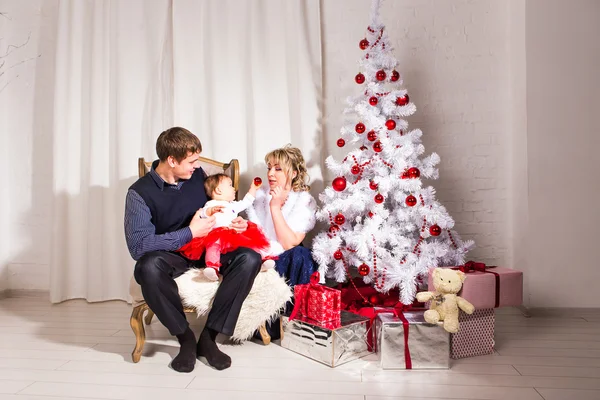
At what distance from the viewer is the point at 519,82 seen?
3.09 metres

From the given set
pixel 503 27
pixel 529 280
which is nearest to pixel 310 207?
pixel 529 280

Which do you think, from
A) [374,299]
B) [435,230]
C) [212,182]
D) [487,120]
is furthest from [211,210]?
[487,120]

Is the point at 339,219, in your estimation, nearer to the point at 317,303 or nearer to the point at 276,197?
the point at 276,197

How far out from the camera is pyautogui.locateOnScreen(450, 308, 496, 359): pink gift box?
234cm

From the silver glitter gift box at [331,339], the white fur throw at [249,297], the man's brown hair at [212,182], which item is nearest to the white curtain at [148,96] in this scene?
the man's brown hair at [212,182]

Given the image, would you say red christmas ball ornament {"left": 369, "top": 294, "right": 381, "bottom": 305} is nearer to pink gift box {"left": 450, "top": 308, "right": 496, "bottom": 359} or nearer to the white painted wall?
pink gift box {"left": 450, "top": 308, "right": 496, "bottom": 359}

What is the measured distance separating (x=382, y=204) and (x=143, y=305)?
4.27ft

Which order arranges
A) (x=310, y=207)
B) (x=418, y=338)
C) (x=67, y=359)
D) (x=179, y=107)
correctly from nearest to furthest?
(x=418, y=338), (x=67, y=359), (x=310, y=207), (x=179, y=107)

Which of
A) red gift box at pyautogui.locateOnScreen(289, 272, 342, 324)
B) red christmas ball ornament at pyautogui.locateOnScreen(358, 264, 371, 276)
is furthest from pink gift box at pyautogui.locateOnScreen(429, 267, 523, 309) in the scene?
red gift box at pyautogui.locateOnScreen(289, 272, 342, 324)

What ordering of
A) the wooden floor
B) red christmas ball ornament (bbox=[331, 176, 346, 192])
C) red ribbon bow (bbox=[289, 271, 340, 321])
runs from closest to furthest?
the wooden floor < red ribbon bow (bbox=[289, 271, 340, 321]) < red christmas ball ornament (bbox=[331, 176, 346, 192])

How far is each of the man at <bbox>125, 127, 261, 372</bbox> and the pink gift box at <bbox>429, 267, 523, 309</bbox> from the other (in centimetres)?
93

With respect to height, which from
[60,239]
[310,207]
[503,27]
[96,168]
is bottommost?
[60,239]

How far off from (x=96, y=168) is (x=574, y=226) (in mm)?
3047

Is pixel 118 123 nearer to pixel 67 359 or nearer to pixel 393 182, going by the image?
pixel 67 359
